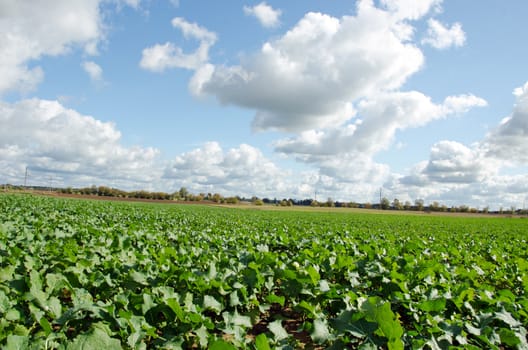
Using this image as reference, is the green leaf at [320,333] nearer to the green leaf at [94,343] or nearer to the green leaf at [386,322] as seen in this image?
the green leaf at [386,322]

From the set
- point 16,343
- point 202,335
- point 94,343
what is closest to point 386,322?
point 202,335

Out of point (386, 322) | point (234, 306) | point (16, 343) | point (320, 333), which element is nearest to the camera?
point (16, 343)

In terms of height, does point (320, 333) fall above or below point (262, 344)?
below

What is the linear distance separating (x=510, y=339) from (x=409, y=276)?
8.72 feet

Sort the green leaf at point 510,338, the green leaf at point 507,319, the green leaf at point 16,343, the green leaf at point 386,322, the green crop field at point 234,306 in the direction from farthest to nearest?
the green leaf at point 507,319
the green leaf at point 510,338
the green crop field at point 234,306
the green leaf at point 386,322
the green leaf at point 16,343

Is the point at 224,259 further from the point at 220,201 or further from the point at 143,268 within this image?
the point at 220,201

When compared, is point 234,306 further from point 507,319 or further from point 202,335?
point 507,319

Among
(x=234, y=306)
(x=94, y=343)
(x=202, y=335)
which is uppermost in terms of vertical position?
(x=94, y=343)

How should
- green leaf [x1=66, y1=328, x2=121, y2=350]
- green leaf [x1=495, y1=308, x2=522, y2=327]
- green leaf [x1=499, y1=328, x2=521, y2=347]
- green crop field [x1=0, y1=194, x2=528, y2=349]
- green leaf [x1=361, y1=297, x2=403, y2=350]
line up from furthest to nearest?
green leaf [x1=495, y1=308, x2=522, y2=327]
green leaf [x1=499, y1=328, x2=521, y2=347]
green crop field [x1=0, y1=194, x2=528, y2=349]
green leaf [x1=361, y1=297, x2=403, y2=350]
green leaf [x1=66, y1=328, x2=121, y2=350]

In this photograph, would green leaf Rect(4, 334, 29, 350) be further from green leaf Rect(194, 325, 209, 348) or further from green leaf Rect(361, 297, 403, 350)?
green leaf Rect(361, 297, 403, 350)

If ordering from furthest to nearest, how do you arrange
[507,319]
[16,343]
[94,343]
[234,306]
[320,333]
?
[234,306]
[507,319]
[320,333]
[16,343]
[94,343]

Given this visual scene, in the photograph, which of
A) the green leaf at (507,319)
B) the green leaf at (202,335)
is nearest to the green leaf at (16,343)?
the green leaf at (202,335)

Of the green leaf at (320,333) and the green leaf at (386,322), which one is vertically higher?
the green leaf at (386,322)

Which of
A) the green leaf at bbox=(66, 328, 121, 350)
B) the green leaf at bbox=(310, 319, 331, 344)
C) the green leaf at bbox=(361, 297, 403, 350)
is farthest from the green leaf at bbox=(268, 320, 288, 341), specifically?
the green leaf at bbox=(66, 328, 121, 350)
